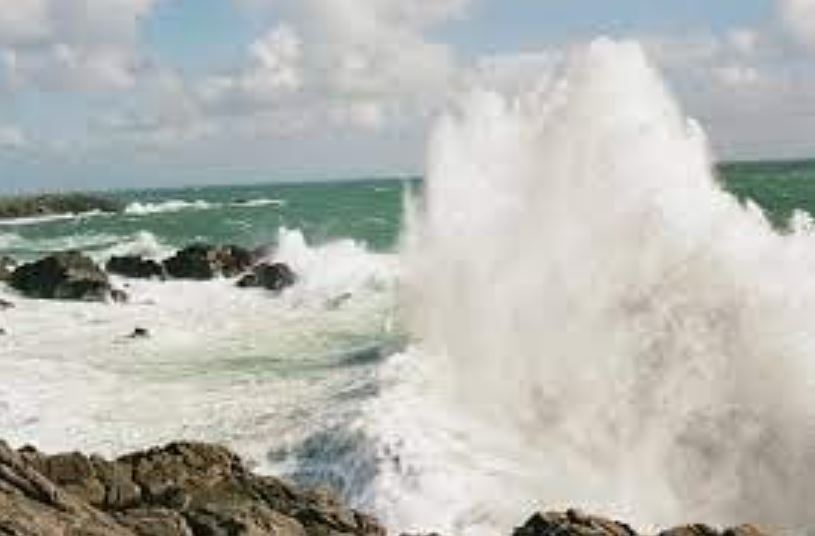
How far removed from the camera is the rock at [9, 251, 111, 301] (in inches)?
1952

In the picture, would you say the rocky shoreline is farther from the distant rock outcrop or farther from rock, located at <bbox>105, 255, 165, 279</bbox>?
the distant rock outcrop

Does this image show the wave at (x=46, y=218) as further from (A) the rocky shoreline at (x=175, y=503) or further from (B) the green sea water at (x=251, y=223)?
(A) the rocky shoreline at (x=175, y=503)

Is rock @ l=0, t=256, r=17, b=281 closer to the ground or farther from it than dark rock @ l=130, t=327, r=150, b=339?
farther from it

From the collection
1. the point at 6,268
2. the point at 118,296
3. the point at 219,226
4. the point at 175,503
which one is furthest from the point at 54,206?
the point at 175,503

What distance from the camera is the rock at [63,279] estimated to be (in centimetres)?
4958

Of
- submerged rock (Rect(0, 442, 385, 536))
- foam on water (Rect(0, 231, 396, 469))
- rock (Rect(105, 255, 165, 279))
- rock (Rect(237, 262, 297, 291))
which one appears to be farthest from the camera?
rock (Rect(105, 255, 165, 279))

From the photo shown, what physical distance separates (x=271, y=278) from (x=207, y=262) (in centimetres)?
497

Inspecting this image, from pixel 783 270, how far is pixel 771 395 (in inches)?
119

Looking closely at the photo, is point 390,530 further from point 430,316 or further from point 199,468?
point 430,316

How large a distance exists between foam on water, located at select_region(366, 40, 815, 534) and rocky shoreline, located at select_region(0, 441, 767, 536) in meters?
2.69

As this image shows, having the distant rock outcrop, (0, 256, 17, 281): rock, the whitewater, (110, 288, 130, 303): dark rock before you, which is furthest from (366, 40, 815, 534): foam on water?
the distant rock outcrop

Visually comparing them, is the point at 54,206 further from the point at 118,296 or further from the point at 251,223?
the point at 118,296

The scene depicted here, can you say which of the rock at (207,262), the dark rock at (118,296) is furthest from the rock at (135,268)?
the dark rock at (118,296)

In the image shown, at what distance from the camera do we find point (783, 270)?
24266 mm
